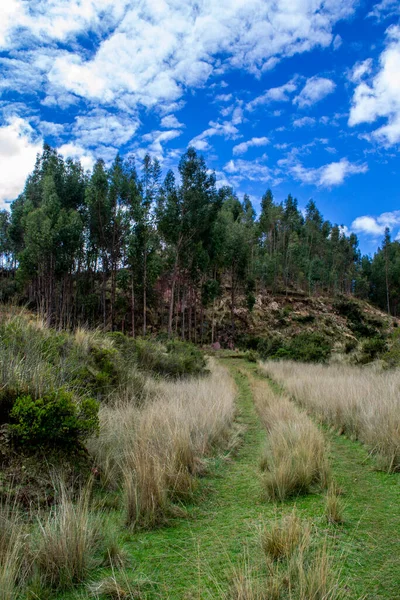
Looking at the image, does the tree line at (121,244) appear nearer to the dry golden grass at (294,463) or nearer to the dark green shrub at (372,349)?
the dark green shrub at (372,349)

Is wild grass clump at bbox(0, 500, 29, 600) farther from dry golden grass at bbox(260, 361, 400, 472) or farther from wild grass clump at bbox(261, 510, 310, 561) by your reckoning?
dry golden grass at bbox(260, 361, 400, 472)

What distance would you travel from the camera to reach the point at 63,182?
1452 inches

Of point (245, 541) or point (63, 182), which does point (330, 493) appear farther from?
point (63, 182)

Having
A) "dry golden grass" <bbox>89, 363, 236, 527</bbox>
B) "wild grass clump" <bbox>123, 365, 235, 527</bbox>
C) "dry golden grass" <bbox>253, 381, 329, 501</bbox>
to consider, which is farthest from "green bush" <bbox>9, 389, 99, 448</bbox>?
"dry golden grass" <bbox>253, 381, 329, 501</bbox>

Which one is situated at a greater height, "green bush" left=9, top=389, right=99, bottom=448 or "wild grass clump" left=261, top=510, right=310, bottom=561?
"green bush" left=9, top=389, right=99, bottom=448

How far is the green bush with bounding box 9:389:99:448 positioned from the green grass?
98cm

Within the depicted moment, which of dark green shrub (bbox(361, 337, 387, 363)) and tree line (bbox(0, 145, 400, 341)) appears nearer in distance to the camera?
dark green shrub (bbox(361, 337, 387, 363))

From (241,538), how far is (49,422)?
217cm

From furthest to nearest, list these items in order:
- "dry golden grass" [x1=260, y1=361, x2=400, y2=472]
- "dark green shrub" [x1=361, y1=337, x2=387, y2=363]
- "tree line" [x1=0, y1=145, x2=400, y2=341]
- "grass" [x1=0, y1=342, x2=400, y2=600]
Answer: "tree line" [x1=0, y1=145, x2=400, y2=341]
"dark green shrub" [x1=361, y1=337, x2=387, y2=363]
"dry golden grass" [x1=260, y1=361, x2=400, y2=472]
"grass" [x1=0, y1=342, x2=400, y2=600]

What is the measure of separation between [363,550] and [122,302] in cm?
3539

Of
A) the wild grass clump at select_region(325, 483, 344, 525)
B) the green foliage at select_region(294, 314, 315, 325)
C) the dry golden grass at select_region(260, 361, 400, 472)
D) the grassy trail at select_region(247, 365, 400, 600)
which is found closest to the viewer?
the grassy trail at select_region(247, 365, 400, 600)

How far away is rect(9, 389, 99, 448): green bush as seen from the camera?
136 inches

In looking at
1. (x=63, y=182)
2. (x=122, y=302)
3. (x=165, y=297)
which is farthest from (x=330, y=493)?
(x=165, y=297)

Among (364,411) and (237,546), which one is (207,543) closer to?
(237,546)
